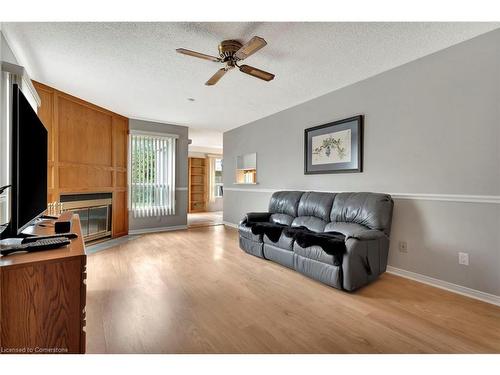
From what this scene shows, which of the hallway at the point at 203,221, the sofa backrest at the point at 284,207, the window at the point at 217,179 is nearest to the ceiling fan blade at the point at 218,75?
the sofa backrest at the point at 284,207

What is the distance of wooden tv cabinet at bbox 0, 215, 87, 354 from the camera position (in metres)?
1.02

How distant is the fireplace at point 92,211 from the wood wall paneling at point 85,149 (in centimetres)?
11

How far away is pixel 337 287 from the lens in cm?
246

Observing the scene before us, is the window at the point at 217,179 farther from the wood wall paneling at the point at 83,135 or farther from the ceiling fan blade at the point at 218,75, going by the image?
the ceiling fan blade at the point at 218,75

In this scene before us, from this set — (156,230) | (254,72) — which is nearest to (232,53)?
(254,72)

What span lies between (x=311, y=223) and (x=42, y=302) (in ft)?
9.32

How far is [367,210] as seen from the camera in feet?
9.25

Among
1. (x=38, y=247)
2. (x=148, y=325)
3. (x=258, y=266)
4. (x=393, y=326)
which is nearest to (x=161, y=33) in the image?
(x=38, y=247)

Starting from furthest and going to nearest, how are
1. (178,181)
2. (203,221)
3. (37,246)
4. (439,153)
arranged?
(203,221) → (178,181) → (439,153) → (37,246)

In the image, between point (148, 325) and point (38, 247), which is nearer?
point (38, 247)

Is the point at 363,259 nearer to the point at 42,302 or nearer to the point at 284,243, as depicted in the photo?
the point at 284,243
